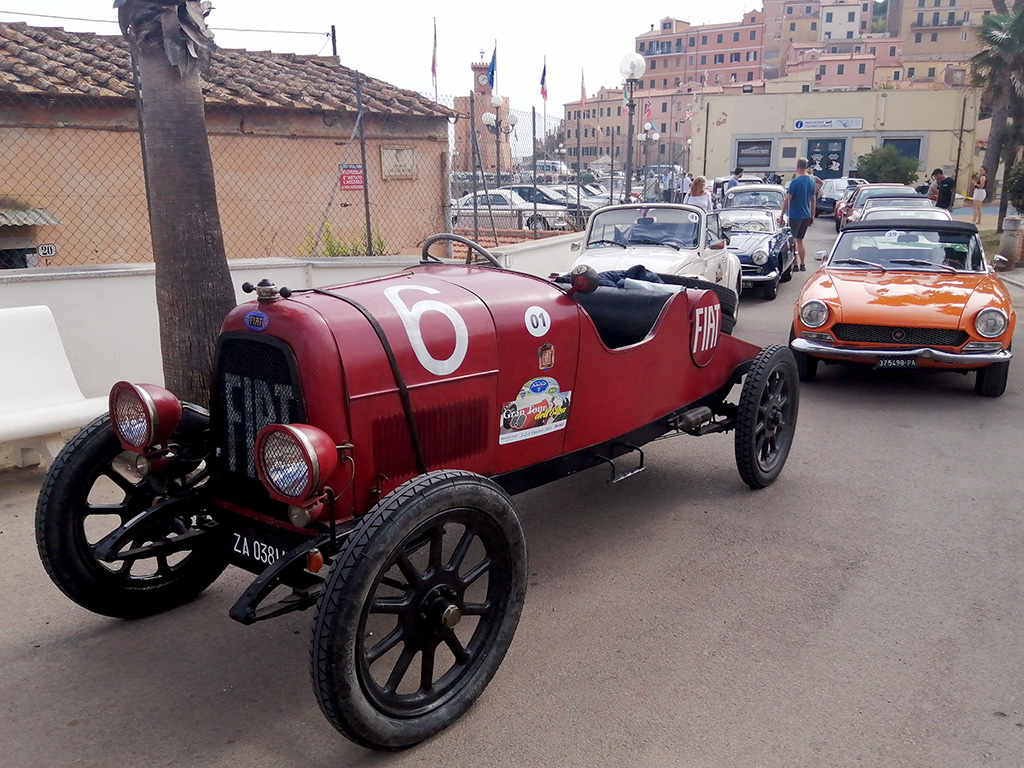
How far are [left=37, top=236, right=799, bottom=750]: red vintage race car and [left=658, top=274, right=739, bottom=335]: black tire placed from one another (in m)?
1.17

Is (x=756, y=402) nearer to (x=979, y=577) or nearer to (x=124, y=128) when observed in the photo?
(x=979, y=577)

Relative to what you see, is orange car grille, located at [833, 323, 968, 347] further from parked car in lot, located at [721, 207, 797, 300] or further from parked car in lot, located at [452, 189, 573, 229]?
parked car in lot, located at [452, 189, 573, 229]

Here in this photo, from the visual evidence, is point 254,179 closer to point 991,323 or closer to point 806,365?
point 806,365

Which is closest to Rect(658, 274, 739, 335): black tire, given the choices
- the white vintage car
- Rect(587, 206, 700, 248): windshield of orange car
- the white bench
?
the white bench

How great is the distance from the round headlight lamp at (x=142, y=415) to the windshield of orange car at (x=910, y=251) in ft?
23.6

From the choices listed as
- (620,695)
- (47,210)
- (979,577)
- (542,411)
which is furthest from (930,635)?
(47,210)

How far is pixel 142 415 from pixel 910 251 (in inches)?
304

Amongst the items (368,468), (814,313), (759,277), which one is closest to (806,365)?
(814,313)

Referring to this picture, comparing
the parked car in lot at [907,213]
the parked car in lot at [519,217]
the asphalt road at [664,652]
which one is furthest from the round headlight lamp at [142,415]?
the parked car in lot at [519,217]

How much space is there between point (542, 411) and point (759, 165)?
49869 millimetres

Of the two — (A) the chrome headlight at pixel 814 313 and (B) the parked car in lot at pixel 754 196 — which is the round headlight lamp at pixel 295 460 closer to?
(A) the chrome headlight at pixel 814 313

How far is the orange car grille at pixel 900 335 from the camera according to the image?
7.24 m

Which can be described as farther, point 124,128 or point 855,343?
point 124,128

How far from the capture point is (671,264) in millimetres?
9758
